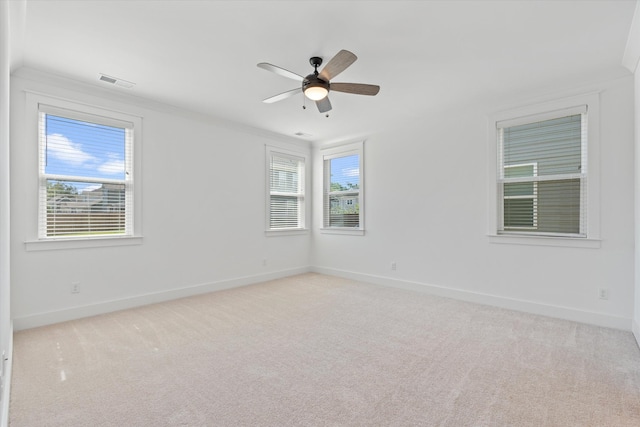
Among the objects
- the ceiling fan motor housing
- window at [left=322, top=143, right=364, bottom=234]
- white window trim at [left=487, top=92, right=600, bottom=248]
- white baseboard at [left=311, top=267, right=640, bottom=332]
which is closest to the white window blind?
window at [left=322, top=143, right=364, bottom=234]

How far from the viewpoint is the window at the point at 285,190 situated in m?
5.73

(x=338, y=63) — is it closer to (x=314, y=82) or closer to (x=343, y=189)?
(x=314, y=82)

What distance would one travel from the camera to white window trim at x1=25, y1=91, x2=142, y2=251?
327cm

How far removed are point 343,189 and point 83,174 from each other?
3.94m

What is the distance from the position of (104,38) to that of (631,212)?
5.22 metres

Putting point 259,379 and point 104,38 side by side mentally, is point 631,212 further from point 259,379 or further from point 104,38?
point 104,38

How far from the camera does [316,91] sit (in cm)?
284

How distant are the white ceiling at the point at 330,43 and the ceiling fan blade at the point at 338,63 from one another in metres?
0.25

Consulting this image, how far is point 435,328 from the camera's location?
329cm

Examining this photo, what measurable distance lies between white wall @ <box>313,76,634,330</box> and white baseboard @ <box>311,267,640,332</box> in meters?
0.01

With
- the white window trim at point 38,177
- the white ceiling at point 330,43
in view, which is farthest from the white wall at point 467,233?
the white window trim at point 38,177

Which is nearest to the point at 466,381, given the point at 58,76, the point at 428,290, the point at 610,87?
the point at 428,290

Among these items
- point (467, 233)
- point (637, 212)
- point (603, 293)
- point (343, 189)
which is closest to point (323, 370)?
point (467, 233)

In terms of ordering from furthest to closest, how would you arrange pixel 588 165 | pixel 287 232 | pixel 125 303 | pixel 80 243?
pixel 287 232, pixel 125 303, pixel 80 243, pixel 588 165
